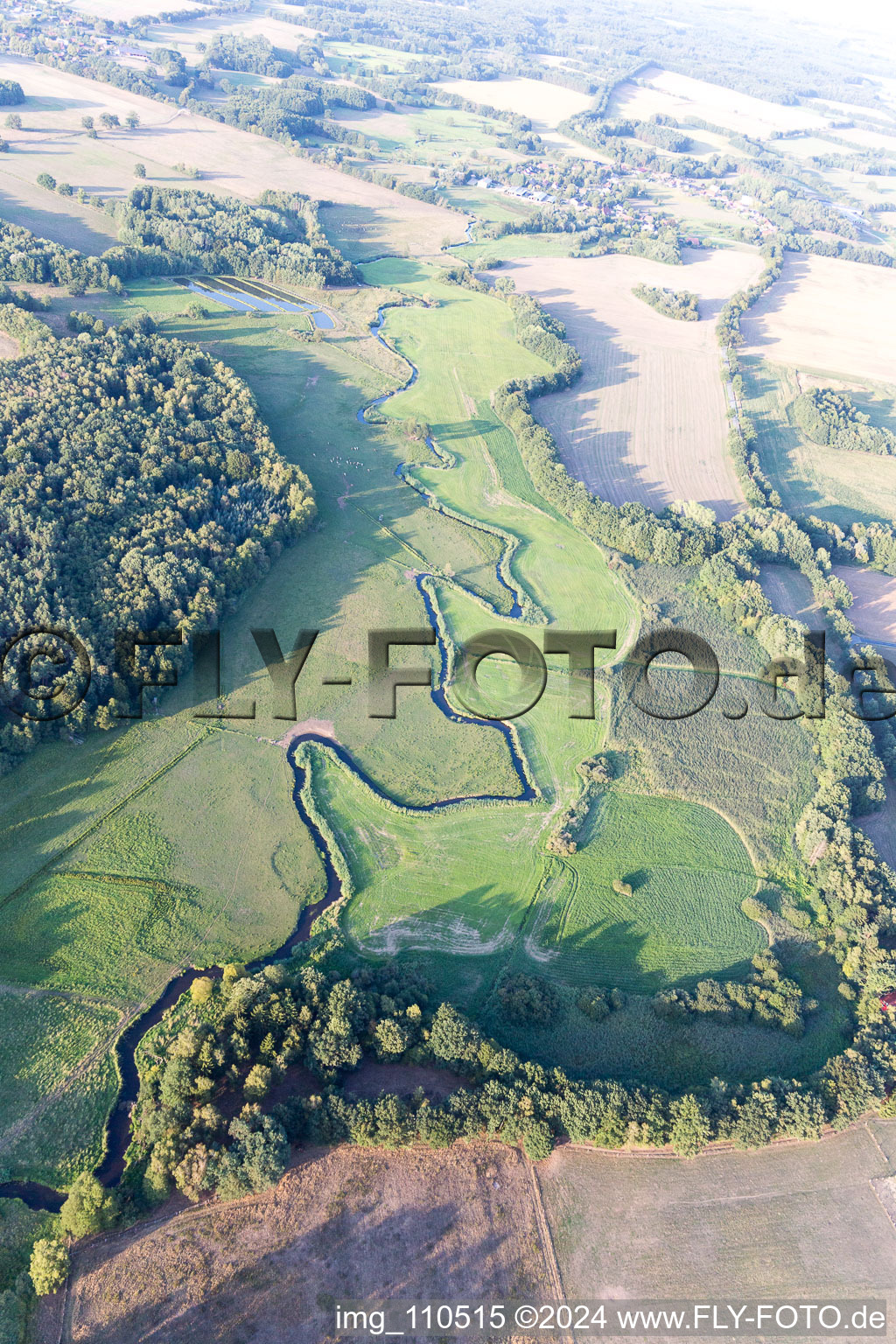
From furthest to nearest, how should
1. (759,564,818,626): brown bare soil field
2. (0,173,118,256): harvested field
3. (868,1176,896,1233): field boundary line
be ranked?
(0,173,118,256): harvested field
(759,564,818,626): brown bare soil field
(868,1176,896,1233): field boundary line

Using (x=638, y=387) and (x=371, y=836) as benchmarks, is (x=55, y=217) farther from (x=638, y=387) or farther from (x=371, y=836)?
(x=371, y=836)

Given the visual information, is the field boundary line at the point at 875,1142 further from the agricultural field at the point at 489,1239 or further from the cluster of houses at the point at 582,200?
the cluster of houses at the point at 582,200

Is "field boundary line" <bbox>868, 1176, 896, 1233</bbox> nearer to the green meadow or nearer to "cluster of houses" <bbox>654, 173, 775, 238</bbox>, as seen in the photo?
the green meadow

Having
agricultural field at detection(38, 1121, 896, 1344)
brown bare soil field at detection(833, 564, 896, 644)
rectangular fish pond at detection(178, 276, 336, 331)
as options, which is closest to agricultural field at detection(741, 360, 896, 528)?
brown bare soil field at detection(833, 564, 896, 644)

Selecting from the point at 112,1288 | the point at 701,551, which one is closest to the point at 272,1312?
the point at 112,1288

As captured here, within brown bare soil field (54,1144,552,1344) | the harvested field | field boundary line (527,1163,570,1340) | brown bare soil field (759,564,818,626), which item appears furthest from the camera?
the harvested field

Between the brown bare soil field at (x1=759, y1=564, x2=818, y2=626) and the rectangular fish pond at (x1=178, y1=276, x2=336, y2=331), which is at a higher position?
the rectangular fish pond at (x1=178, y1=276, x2=336, y2=331)

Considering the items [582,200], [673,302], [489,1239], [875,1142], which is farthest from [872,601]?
[582,200]
